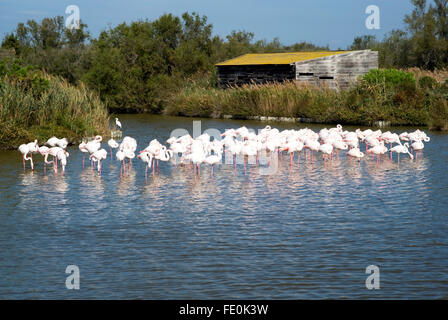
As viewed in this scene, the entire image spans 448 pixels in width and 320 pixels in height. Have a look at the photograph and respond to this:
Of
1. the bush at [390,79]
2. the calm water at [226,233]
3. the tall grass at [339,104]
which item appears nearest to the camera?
the calm water at [226,233]

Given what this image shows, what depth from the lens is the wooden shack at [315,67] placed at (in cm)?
4028

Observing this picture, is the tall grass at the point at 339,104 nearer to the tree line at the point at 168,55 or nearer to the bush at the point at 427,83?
the bush at the point at 427,83

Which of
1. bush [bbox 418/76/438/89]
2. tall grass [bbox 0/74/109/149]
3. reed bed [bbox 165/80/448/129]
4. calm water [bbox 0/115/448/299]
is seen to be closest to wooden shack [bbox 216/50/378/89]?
reed bed [bbox 165/80/448/129]

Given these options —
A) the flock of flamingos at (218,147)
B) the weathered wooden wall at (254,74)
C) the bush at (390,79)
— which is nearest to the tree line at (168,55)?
the weathered wooden wall at (254,74)

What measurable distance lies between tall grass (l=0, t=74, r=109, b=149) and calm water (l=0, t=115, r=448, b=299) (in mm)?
4340

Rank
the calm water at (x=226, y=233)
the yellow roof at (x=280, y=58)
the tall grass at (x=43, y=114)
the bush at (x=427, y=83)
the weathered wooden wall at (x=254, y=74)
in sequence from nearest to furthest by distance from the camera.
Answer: the calm water at (x=226, y=233) < the tall grass at (x=43, y=114) < the bush at (x=427, y=83) < the weathered wooden wall at (x=254, y=74) < the yellow roof at (x=280, y=58)

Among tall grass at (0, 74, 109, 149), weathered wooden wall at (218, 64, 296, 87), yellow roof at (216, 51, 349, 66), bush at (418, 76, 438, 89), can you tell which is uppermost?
yellow roof at (216, 51, 349, 66)

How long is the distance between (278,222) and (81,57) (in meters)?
48.7

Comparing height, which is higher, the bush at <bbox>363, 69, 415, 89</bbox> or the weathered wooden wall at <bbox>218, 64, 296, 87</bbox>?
the weathered wooden wall at <bbox>218, 64, 296, 87</bbox>

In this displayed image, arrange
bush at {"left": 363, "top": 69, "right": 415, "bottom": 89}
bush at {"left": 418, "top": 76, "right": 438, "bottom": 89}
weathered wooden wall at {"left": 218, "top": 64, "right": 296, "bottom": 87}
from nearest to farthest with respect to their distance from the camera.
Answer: bush at {"left": 363, "top": 69, "right": 415, "bottom": 89}, bush at {"left": 418, "top": 76, "right": 438, "bottom": 89}, weathered wooden wall at {"left": 218, "top": 64, "right": 296, "bottom": 87}

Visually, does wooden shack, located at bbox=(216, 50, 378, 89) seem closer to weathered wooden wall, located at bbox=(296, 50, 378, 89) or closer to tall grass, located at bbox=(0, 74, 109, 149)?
weathered wooden wall, located at bbox=(296, 50, 378, 89)

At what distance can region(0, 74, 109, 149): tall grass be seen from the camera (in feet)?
67.6
